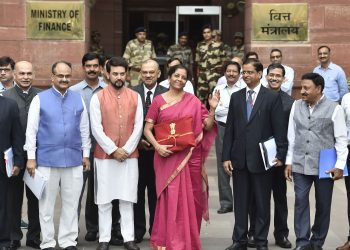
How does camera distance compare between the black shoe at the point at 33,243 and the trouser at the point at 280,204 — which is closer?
the black shoe at the point at 33,243

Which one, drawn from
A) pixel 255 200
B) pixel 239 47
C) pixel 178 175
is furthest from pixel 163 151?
pixel 239 47

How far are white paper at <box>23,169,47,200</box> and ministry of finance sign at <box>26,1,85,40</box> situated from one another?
5.63 metres

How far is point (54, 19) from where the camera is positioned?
1263 cm

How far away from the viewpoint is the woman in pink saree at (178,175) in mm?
7379

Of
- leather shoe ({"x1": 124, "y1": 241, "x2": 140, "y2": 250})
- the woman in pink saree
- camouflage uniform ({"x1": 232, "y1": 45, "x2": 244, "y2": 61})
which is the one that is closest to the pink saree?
the woman in pink saree

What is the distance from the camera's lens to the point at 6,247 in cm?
746

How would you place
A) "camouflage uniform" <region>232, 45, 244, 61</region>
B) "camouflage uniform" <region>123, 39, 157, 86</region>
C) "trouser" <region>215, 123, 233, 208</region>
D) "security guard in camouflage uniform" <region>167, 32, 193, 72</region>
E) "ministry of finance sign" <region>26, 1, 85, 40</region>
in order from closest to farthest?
"trouser" <region>215, 123, 233, 208</region>, "ministry of finance sign" <region>26, 1, 85, 40</region>, "camouflage uniform" <region>123, 39, 157, 86</region>, "camouflage uniform" <region>232, 45, 244, 61</region>, "security guard in camouflage uniform" <region>167, 32, 193, 72</region>

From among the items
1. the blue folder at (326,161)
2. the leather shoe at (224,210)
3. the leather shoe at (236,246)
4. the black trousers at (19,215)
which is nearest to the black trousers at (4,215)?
the black trousers at (19,215)

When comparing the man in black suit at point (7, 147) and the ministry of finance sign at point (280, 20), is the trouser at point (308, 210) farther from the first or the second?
the ministry of finance sign at point (280, 20)

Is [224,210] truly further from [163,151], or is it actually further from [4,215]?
[4,215]

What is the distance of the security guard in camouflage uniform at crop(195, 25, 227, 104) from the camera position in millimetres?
13773

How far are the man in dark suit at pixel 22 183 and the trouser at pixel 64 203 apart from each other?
0.37m

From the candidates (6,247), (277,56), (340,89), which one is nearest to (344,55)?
(340,89)

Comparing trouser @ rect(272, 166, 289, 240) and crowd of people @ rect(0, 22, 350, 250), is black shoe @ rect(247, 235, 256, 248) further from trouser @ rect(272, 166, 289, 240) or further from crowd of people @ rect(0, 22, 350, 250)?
trouser @ rect(272, 166, 289, 240)
